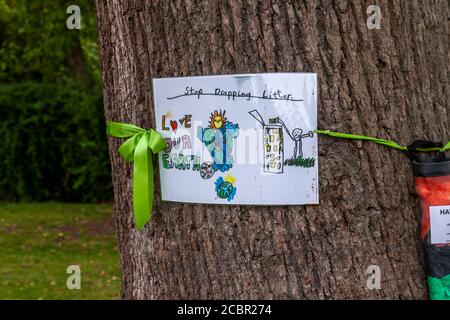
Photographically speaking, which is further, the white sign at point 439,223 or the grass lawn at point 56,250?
the grass lawn at point 56,250

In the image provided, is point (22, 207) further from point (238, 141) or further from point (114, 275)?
point (238, 141)

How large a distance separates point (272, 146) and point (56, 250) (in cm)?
699

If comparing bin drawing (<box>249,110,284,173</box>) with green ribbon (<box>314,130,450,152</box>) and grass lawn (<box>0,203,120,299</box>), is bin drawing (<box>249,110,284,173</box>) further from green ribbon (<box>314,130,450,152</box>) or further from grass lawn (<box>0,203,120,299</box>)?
grass lawn (<box>0,203,120,299</box>)

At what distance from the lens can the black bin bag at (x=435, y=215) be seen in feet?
7.82

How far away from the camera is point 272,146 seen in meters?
2.34

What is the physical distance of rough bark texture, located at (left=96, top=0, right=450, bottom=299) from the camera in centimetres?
234

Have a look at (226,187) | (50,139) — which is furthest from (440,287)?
(50,139)

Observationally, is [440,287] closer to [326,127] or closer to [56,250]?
[326,127]

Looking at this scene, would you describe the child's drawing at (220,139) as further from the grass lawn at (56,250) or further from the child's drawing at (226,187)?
the grass lawn at (56,250)

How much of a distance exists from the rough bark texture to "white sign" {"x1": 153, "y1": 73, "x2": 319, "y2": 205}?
0.04m

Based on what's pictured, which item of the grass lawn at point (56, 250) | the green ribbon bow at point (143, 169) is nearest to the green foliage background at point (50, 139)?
the grass lawn at point (56, 250)

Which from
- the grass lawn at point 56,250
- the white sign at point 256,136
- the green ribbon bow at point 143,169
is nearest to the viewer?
the white sign at point 256,136

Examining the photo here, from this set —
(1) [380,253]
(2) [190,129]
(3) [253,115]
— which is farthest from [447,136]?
(2) [190,129]
